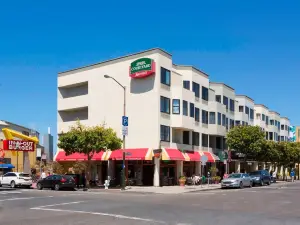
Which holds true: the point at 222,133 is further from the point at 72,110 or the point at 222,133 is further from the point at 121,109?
the point at 72,110

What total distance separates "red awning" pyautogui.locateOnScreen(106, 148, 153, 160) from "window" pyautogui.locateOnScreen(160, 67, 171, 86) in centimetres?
733

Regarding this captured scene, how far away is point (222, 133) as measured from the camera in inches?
2217

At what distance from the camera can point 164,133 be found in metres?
44.7

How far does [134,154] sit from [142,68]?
8.88 meters

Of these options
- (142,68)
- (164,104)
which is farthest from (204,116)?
(142,68)

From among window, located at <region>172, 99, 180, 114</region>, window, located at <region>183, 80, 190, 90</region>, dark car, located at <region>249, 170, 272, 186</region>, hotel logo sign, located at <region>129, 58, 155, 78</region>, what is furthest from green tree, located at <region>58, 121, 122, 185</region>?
dark car, located at <region>249, 170, 272, 186</region>

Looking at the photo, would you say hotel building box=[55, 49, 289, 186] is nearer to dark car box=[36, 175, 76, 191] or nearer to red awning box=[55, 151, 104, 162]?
red awning box=[55, 151, 104, 162]

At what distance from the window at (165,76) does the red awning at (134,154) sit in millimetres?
7328

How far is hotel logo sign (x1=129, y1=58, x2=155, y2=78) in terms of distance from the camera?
143 feet

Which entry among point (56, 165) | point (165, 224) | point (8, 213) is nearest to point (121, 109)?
point (56, 165)

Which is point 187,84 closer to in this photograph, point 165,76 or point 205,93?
point 205,93

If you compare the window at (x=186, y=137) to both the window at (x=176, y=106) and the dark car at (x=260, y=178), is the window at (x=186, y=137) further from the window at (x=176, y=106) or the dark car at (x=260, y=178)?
the dark car at (x=260, y=178)

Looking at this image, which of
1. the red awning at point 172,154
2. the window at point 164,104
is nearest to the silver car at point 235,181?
the red awning at point 172,154

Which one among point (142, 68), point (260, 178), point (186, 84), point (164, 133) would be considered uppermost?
point (142, 68)
